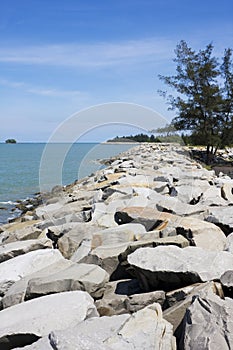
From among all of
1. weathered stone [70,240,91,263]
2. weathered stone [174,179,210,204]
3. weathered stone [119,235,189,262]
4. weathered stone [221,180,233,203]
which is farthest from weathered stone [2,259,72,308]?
A: weathered stone [221,180,233,203]

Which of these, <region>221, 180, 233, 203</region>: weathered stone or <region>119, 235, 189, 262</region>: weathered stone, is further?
<region>221, 180, 233, 203</region>: weathered stone

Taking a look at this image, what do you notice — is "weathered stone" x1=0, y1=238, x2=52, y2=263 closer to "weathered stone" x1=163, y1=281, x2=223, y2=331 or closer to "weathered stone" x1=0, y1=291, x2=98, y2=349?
"weathered stone" x1=0, y1=291, x2=98, y2=349

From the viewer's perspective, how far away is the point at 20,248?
394 centimetres

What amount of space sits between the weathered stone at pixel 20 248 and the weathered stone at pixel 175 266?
127 cm

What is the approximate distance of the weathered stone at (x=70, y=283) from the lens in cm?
288

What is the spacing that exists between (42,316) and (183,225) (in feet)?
5.81

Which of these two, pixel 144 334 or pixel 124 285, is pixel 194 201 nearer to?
pixel 124 285

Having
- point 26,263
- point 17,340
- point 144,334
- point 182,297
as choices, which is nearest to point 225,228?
point 182,297

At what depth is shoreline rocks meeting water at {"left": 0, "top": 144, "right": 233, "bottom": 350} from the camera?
2.13 meters

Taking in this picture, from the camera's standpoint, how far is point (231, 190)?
258 inches

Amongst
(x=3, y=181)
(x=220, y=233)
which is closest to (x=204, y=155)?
(x=3, y=181)

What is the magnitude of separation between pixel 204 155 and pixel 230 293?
18288mm

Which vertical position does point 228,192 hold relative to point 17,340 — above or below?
above

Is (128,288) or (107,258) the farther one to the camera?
(107,258)
